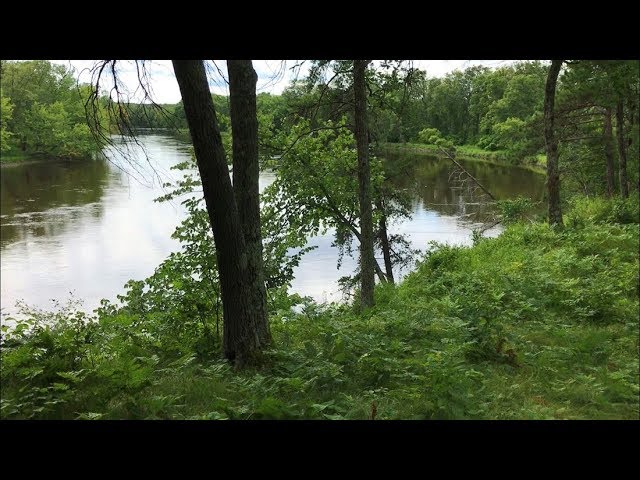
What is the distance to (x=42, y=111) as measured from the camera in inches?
266

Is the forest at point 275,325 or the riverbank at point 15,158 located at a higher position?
the riverbank at point 15,158

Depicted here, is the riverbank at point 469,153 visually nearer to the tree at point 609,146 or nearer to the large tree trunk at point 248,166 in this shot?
the tree at point 609,146

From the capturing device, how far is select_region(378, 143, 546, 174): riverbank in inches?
665

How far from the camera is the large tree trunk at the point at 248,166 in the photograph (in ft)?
16.6

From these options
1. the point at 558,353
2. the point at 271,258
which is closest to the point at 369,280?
the point at 271,258

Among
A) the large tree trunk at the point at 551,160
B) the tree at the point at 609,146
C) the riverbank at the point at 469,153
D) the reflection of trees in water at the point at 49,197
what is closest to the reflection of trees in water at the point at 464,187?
the riverbank at the point at 469,153

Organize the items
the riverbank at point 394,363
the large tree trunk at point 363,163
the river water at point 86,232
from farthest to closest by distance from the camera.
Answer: the river water at point 86,232 < the large tree trunk at point 363,163 < the riverbank at point 394,363

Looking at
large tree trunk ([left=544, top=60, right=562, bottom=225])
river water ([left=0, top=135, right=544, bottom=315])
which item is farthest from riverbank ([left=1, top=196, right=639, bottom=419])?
large tree trunk ([left=544, top=60, right=562, bottom=225])

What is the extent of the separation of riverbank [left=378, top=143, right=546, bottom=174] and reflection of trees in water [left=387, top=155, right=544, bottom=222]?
1.00 feet

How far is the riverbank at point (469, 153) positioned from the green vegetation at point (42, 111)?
9.60 m

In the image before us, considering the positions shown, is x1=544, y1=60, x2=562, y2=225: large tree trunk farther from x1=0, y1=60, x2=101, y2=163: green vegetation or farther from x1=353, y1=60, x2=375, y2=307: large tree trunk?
x1=0, y1=60, x2=101, y2=163: green vegetation

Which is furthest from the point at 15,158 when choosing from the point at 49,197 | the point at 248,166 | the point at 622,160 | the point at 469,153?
the point at 469,153
